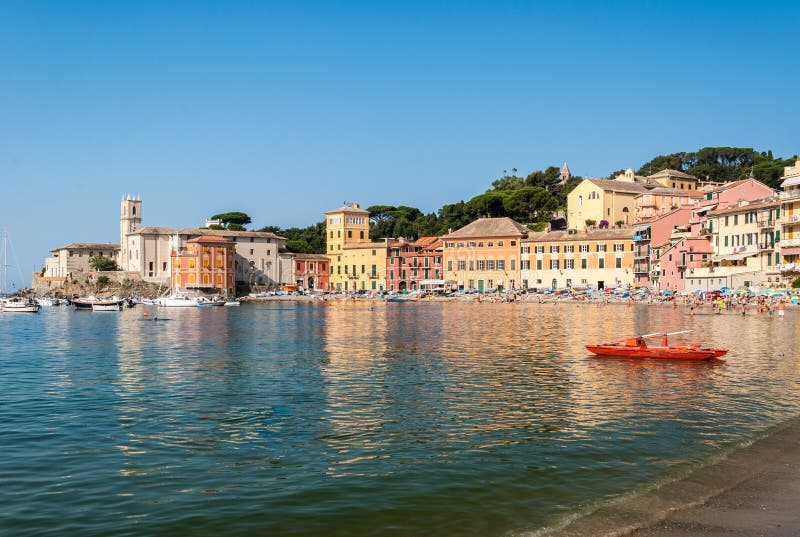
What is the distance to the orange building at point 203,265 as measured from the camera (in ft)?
388

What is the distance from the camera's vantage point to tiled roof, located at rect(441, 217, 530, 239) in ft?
357

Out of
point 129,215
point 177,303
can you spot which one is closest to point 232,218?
point 129,215

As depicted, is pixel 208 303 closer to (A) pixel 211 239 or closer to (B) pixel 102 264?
(A) pixel 211 239

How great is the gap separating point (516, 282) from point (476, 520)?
98174mm

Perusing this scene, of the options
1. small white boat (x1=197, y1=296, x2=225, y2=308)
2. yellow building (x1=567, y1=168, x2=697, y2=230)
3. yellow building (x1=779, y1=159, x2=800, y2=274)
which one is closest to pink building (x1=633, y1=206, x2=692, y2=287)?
yellow building (x1=567, y1=168, x2=697, y2=230)

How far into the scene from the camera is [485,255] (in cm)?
11131

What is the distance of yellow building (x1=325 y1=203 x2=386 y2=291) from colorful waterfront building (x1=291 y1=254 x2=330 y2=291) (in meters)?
1.56

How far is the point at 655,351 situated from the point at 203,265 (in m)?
96.6

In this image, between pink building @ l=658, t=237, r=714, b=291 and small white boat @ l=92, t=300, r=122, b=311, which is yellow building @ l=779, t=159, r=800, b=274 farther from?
small white boat @ l=92, t=300, r=122, b=311

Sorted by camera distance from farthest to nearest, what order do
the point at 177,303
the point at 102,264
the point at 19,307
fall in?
the point at 102,264, the point at 177,303, the point at 19,307

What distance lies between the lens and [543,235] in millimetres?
106812

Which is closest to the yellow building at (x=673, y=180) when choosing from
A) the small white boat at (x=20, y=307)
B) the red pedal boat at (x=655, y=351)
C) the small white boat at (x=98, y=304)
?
the small white boat at (x=98, y=304)

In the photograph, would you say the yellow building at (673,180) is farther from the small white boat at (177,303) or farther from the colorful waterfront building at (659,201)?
the small white boat at (177,303)

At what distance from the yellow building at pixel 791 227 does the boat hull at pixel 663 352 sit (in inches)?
1709
